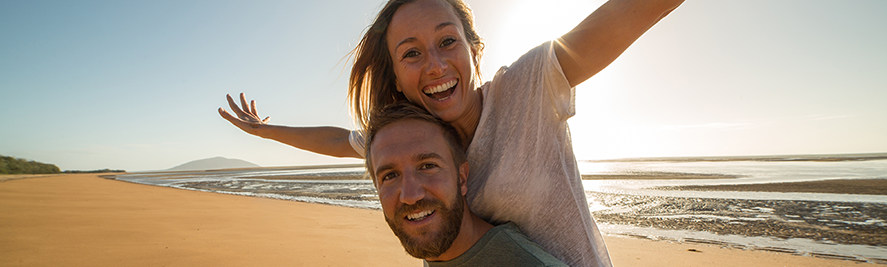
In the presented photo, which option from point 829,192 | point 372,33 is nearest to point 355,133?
point 372,33

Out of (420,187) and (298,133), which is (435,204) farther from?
(298,133)

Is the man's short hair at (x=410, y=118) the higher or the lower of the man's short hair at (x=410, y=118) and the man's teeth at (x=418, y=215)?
the higher

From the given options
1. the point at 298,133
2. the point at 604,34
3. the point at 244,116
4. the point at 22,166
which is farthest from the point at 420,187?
the point at 22,166

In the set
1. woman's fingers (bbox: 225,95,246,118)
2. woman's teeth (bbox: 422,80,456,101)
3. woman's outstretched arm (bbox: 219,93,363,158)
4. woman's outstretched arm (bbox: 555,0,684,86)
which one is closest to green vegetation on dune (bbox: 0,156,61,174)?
woman's fingers (bbox: 225,95,246,118)

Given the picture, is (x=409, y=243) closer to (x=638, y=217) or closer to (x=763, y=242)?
(x=763, y=242)

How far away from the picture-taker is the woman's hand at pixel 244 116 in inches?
120

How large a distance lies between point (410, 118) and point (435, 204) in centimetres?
48

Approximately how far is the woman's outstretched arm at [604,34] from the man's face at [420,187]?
27.1 inches

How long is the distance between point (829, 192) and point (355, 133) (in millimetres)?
15423

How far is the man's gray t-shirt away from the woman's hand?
7.28 ft

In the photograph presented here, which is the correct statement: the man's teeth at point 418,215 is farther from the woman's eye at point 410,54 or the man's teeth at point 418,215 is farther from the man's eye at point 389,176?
the woman's eye at point 410,54


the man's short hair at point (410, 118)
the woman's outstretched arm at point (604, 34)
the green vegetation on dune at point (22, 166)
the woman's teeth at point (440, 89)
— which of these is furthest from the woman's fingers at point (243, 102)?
the green vegetation on dune at point (22, 166)

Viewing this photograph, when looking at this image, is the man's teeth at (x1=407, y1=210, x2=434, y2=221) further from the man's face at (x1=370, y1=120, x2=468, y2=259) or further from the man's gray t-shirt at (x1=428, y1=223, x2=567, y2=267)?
the man's gray t-shirt at (x1=428, y1=223, x2=567, y2=267)

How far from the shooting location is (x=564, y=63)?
4.77 ft
